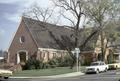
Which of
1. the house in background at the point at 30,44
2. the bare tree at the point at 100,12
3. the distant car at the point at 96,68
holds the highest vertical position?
the bare tree at the point at 100,12

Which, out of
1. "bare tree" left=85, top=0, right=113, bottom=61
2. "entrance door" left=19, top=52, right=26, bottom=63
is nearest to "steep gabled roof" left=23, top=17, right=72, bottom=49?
"entrance door" left=19, top=52, right=26, bottom=63

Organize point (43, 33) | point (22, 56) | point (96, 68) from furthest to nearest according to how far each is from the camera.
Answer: point (43, 33)
point (22, 56)
point (96, 68)

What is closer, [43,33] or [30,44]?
[30,44]

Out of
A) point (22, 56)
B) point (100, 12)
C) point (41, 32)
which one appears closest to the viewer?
point (100, 12)

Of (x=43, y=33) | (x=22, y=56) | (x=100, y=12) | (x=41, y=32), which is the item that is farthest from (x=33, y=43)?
(x=100, y=12)

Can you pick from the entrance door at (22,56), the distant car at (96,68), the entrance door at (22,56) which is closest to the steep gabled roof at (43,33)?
the entrance door at (22,56)

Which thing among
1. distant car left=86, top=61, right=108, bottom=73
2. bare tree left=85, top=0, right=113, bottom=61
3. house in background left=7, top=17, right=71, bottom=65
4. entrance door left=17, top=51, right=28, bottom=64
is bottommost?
distant car left=86, top=61, right=108, bottom=73

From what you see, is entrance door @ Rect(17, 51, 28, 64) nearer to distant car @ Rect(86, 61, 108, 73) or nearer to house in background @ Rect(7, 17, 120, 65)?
house in background @ Rect(7, 17, 120, 65)

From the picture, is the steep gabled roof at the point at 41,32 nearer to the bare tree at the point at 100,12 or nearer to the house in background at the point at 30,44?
the house in background at the point at 30,44

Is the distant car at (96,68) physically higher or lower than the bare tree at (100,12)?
lower

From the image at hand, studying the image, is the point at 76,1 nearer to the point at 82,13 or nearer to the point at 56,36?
the point at 82,13

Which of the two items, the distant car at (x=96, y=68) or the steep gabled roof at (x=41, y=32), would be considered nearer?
the distant car at (x=96, y=68)

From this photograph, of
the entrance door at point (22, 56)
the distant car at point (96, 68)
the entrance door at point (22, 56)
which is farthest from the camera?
the entrance door at point (22, 56)

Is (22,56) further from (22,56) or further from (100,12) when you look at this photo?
(100,12)
